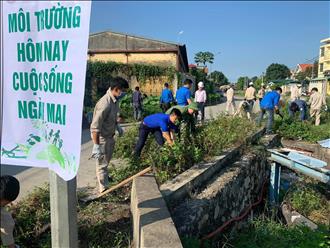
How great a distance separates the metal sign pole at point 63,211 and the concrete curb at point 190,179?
1.64 metres

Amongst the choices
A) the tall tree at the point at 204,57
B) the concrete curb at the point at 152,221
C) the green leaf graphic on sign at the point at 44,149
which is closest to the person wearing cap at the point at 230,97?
the concrete curb at the point at 152,221

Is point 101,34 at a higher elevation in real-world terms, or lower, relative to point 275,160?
higher

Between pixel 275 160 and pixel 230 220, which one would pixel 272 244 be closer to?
pixel 230 220

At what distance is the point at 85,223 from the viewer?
407cm

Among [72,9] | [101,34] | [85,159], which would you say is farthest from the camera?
[101,34]

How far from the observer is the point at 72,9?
1.89 m

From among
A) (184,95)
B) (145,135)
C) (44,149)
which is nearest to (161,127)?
(145,135)

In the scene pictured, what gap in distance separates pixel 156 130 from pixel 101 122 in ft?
4.68

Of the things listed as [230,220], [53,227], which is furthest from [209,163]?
[53,227]

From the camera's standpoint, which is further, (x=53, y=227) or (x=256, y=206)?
(x=256, y=206)

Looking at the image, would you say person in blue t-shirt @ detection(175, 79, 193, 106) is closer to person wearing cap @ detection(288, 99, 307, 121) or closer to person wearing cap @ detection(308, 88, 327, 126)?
person wearing cap @ detection(288, 99, 307, 121)

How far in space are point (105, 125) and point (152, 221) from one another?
2.11m

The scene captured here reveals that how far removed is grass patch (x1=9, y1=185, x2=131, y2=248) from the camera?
3893 millimetres

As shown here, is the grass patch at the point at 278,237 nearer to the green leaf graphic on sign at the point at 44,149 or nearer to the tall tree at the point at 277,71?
the green leaf graphic on sign at the point at 44,149
